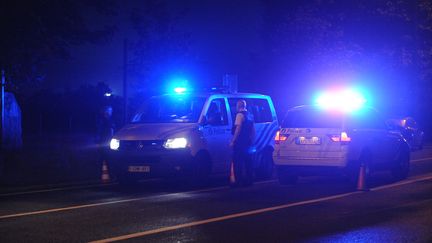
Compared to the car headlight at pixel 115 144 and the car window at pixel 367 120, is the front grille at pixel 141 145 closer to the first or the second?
the car headlight at pixel 115 144

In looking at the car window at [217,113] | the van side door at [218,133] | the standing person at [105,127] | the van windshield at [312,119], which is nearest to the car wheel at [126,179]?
the van side door at [218,133]

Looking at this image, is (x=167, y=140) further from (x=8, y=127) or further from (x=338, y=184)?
(x=8, y=127)

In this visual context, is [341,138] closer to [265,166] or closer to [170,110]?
[265,166]

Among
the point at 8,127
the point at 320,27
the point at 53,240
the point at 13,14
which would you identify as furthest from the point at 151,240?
the point at 320,27

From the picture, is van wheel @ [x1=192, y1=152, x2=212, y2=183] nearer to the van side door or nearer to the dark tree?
the van side door

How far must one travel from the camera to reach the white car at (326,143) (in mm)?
13930

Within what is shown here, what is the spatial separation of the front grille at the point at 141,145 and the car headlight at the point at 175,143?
124 millimetres

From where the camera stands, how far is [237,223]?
9234 mm

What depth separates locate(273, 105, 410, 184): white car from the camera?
1393cm

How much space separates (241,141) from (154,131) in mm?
1843

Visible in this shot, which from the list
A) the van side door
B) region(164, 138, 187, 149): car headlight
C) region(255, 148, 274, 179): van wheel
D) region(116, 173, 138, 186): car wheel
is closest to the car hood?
region(164, 138, 187, 149): car headlight

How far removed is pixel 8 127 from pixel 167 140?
17.9 metres

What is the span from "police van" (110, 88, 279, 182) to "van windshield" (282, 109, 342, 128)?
127cm

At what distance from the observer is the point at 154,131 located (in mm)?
13805
